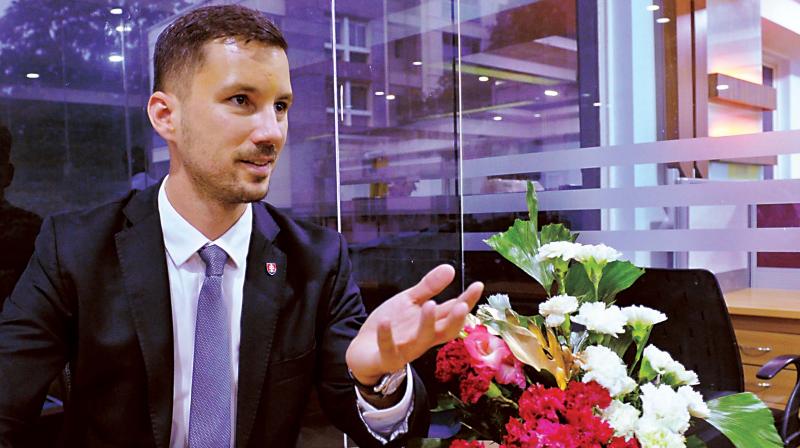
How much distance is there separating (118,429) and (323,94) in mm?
1922

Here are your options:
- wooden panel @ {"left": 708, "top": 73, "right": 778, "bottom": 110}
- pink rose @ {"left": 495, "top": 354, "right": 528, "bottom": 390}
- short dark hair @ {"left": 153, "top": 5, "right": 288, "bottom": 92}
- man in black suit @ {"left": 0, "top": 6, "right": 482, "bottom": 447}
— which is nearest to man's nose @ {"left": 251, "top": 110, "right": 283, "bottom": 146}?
man in black suit @ {"left": 0, "top": 6, "right": 482, "bottom": 447}

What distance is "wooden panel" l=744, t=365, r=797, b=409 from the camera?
9.14ft

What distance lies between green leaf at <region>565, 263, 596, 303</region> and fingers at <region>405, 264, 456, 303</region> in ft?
0.53

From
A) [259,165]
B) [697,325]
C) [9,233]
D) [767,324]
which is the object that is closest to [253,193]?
[259,165]

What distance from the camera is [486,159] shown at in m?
A: 3.41

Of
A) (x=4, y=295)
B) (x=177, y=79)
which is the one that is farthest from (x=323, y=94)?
(x=177, y=79)

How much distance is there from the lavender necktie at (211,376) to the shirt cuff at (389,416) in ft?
0.80

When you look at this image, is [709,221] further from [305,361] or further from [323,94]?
[305,361]

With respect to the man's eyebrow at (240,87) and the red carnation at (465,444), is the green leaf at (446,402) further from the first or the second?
the man's eyebrow at (240,87)

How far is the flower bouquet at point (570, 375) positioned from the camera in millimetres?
734

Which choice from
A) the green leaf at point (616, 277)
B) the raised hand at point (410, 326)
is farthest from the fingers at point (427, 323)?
the green leaf at point (616, 277)

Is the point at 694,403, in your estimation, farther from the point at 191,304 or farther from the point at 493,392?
the point at 191,304

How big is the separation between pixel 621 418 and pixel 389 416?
462 mm

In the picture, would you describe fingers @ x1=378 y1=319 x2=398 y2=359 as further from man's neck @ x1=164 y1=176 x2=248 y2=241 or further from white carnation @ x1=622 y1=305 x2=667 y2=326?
man's neck @ x1=164 y1=176 x2=248 y2=241
